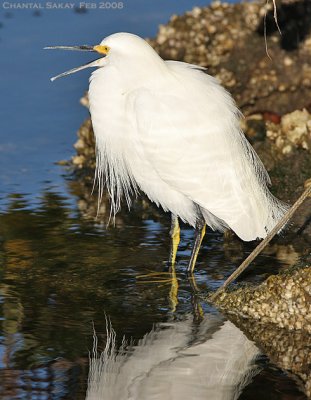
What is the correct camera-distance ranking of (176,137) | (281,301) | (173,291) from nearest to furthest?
1. (281,301)
2. (173,291)
3. (176,137)

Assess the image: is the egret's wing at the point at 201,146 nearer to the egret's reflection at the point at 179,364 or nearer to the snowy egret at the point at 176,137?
the snowy egret at the point at 176,137

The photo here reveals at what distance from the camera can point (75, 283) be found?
8195 millimetres

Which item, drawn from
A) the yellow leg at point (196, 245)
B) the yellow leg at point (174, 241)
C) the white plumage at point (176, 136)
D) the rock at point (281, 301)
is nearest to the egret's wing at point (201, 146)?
the white plumage at point (176, 136)

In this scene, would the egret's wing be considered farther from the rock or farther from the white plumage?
the rock

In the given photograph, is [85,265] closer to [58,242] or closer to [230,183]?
[58,242]

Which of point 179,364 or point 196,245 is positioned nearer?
point 179,364

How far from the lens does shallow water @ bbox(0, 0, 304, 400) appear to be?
21.8 feet

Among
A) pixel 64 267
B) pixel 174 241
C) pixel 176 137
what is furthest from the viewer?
pixel 174 241

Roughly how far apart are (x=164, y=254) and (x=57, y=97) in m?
5.33

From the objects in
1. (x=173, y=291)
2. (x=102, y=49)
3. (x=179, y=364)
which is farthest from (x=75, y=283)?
(x=102, y=49)

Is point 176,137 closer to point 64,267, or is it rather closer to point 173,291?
point 173,291

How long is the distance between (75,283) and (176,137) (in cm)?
131

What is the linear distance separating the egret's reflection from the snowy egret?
1278 mm

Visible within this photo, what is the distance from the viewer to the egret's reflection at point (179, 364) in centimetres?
635
